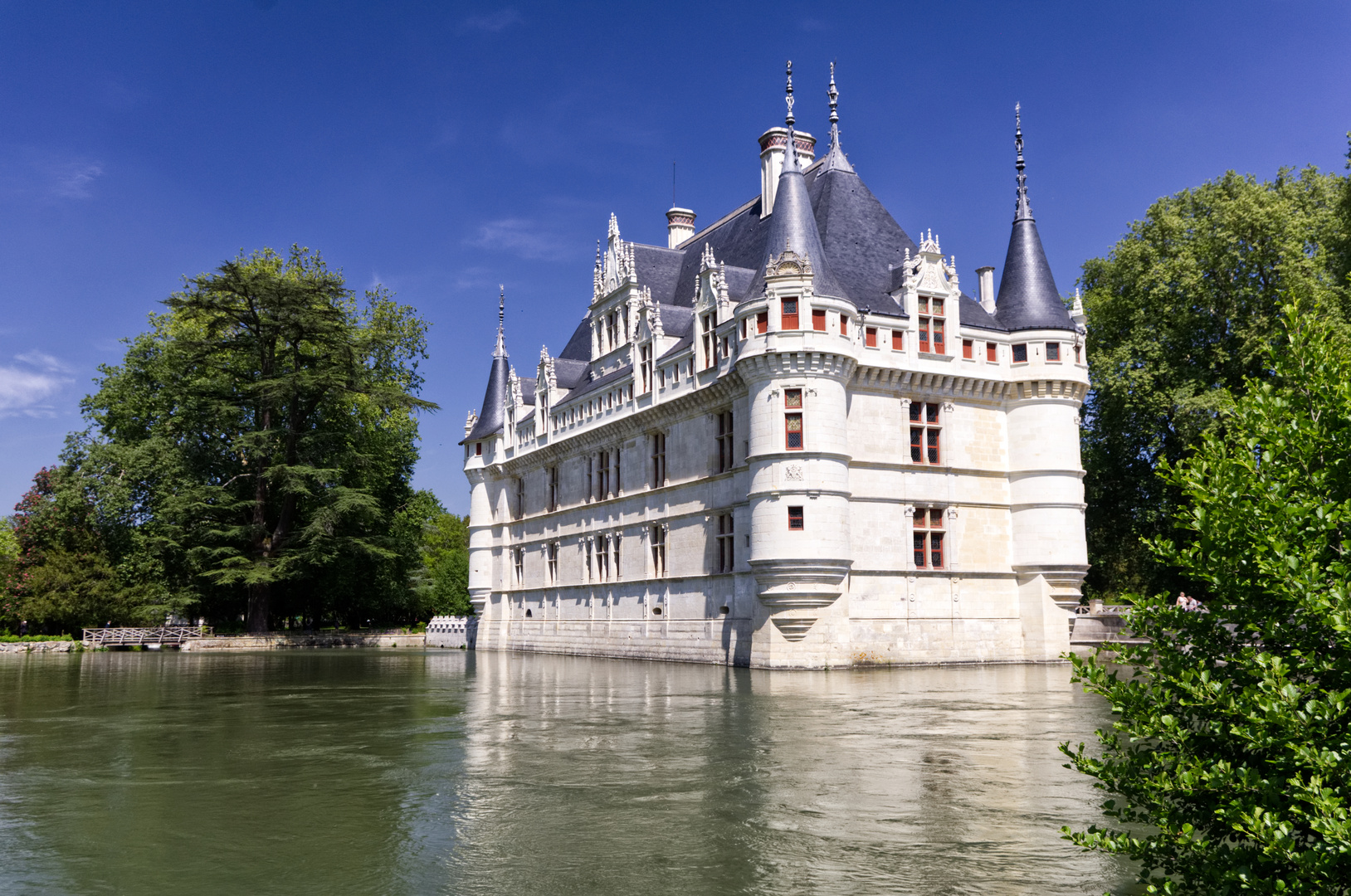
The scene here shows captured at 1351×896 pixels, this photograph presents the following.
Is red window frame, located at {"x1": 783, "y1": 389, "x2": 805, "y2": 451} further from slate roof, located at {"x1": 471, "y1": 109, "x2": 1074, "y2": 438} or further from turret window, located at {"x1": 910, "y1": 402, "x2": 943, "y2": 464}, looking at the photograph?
turret window, located at {"x1": 910, "y1": 402, "x2": 943, "y2": 464}

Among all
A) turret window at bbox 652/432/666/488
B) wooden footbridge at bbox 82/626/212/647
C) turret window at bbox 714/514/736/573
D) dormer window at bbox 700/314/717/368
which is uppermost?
dormer window at bbox 700/314/717/368

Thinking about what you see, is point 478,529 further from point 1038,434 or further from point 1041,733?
point 1041,733

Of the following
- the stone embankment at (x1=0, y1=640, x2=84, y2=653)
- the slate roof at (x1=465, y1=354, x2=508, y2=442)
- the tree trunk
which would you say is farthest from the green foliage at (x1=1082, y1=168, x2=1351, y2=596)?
the stone embankment at (x1=0, y1=640, x2=84, y2=653)

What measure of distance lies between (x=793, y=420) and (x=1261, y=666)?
2611 centimetres

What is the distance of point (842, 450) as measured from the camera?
3109cm

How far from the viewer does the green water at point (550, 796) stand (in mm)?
7711

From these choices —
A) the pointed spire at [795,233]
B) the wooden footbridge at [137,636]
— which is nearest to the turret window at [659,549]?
the pointed spire at [795,233]

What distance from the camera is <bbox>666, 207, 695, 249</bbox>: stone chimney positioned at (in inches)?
2035

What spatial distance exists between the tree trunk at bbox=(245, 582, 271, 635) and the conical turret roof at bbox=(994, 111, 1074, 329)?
36707mm

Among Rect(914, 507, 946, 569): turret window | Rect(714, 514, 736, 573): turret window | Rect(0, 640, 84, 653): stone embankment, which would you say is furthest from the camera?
Rect(0, 640, 84, 653): stone embankment

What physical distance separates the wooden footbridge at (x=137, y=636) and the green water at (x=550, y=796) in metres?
30.4

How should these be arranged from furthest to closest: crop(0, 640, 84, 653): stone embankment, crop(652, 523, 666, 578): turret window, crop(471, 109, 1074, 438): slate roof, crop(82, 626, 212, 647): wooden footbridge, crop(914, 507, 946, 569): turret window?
crop(82, 626, 212, 647): wooden footbridge < crop(0, 640, 84, 653): stone embankment < crop(652, 523, 666, 578): turret window < crop(914, 507, 946, 569): turret window < crop(471, 109, 1074, 438): slate roof

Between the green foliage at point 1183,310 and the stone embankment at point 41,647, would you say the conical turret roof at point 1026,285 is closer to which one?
the green foliage at point 1183,310

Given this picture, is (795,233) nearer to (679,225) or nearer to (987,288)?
(987,288)
